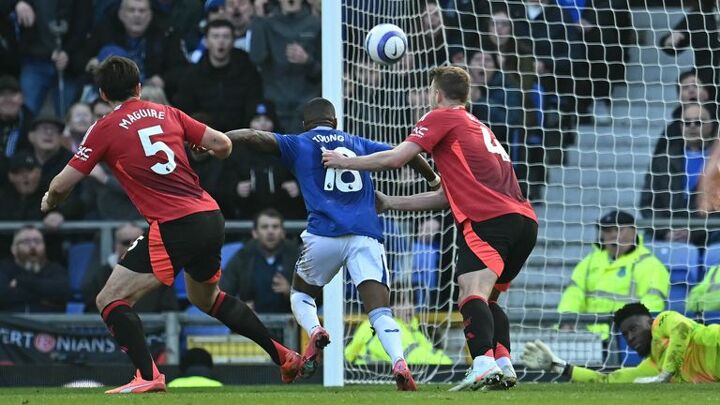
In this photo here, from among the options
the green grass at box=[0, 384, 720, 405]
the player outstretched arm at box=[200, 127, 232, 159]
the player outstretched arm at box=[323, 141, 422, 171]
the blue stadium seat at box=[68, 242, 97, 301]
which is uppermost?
the player outstretched arm at box=[200, 127, 232, 159]

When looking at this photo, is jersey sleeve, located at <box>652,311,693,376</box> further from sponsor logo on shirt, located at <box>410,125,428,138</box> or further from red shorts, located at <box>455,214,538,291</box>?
sponsor logo on shirt, located at <box>410,125,428,138</box>

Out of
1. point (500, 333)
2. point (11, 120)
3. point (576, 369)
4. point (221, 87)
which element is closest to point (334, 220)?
point (500, 333)

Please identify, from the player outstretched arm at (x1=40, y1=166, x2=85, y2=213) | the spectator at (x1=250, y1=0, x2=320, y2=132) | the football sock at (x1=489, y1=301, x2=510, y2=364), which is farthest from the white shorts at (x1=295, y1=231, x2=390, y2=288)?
the spectator at (x1=250, y1=0, x2=320, y2=132)

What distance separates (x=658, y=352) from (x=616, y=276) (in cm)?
137

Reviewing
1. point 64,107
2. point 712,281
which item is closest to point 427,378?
point 712,281

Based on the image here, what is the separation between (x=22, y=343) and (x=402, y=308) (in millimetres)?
3375

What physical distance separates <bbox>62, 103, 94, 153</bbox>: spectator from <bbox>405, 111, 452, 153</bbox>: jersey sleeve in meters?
6.33

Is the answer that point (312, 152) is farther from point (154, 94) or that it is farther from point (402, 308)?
point (154, 94)

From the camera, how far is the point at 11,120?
14.7m

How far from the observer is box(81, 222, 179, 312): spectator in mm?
13414

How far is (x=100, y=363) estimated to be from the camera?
1236 cm

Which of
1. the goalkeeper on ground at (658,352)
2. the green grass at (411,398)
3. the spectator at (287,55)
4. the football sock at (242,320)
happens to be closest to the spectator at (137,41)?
the spectator at (287,55)

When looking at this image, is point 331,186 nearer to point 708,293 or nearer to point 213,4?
point 708,293

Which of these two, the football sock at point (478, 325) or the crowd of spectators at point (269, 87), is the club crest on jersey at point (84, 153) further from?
the crowd of spectators at point (269, 87)
